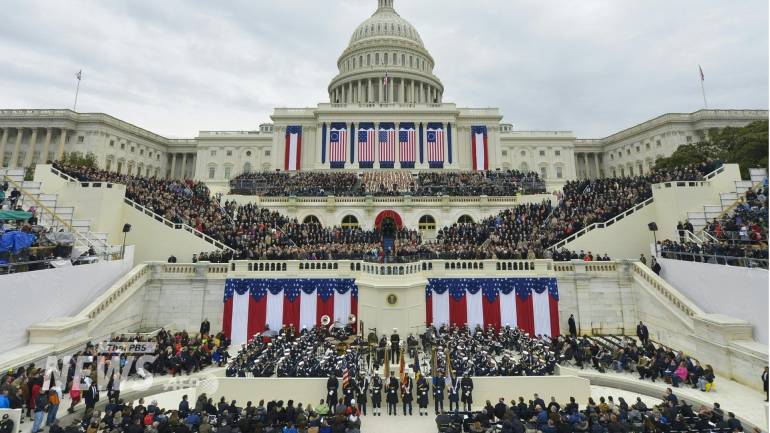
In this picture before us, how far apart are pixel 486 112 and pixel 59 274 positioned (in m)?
64.0

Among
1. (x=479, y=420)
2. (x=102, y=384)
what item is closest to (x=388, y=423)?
(x=479, y=420)

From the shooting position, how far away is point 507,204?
131ft

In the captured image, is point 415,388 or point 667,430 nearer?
point 667,430

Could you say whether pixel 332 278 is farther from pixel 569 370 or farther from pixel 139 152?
pixel 139 152

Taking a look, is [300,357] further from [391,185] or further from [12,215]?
[391,185]

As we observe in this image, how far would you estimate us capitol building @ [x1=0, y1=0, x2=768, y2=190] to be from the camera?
63688 mm

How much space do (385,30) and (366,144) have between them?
145 feet

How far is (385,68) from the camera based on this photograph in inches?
3238

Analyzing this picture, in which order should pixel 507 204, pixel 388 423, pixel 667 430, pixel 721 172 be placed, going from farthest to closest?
pixel 507 204 → pixel 721 172 → pixel 388 423 → pixel 667 430

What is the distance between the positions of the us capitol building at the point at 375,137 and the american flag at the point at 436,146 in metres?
0.18

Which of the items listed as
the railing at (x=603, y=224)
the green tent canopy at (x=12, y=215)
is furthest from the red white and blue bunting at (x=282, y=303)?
the railing at (x=603, y=224)

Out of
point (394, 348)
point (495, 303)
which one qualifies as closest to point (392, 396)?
point (394, 348)

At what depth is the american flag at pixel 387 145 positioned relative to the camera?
62312mm

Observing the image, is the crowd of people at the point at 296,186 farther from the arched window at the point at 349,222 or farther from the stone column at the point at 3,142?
the stone column at the point at 3,142
